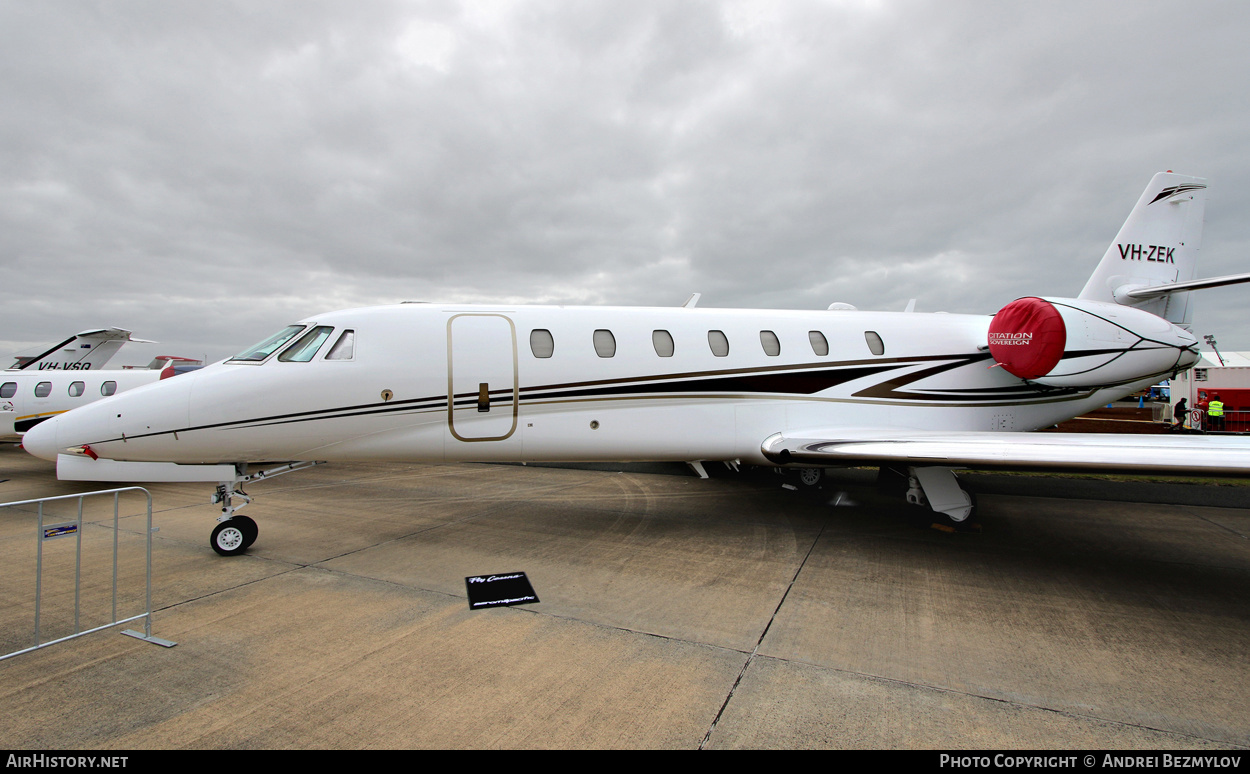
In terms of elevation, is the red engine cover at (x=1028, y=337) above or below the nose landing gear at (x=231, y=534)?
above

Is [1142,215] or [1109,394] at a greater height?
[1142,215]

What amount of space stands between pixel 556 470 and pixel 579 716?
997 cm

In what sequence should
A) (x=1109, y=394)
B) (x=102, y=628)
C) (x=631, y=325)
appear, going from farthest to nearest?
(x=1109, y=394) < (x=631, y=325) < (x=102, y=628)

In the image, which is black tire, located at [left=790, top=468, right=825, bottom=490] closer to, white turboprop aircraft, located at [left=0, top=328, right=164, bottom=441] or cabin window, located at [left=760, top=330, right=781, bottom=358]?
cabin window, located at [left=760, top=330, right=781, bottom=358]

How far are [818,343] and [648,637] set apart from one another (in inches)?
206

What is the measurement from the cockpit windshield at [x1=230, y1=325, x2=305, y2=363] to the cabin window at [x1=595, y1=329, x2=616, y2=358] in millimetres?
3447

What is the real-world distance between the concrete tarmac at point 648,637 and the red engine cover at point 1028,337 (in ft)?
7.44

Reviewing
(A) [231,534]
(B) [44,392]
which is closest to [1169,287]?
(A) [231,534]

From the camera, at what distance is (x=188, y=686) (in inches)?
137

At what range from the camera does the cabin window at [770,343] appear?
7.75 metres

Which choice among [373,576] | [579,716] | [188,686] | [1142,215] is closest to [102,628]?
[188,686]

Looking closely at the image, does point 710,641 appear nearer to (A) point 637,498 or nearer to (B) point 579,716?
(B) point 579,716

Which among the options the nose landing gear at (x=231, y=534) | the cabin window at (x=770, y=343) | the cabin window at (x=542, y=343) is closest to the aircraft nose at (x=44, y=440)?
the nose landing gear at (x=231, y=534)

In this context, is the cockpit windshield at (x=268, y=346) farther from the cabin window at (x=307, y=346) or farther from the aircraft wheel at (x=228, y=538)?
the aircraft wheel at (x=228, y=538)
